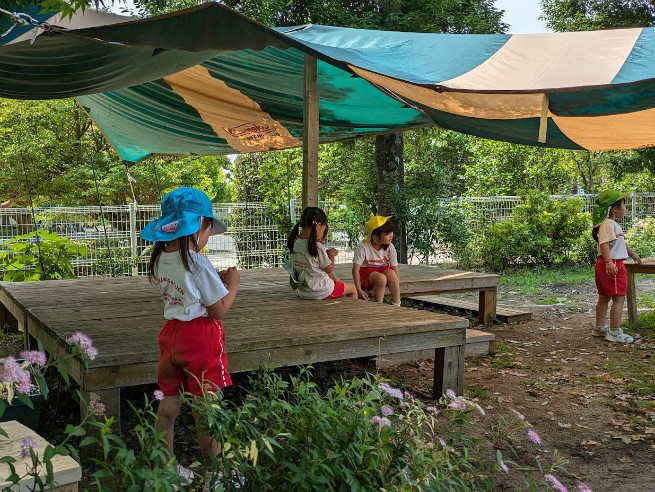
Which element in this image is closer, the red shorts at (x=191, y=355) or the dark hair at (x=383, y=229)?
the red shorts at (x=191, y=355)

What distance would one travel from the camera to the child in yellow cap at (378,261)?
5871mm

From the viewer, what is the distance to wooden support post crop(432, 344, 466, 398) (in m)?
4.40

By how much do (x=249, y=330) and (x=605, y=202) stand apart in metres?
4.39

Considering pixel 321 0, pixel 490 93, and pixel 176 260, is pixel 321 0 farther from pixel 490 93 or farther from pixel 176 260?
pixel 176 260

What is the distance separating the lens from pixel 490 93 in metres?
4.05

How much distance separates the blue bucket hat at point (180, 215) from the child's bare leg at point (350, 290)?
104 inches

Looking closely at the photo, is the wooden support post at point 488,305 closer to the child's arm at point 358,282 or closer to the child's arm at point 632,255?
the child's arm at point 632,255

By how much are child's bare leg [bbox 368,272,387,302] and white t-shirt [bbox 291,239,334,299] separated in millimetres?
742

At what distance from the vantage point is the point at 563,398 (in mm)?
4711

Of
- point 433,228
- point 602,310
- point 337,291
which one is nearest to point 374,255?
point 337,291

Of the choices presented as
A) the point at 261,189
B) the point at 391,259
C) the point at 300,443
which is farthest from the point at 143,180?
the point at 300,443

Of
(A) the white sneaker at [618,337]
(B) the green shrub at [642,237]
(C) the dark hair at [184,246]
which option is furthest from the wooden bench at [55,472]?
(B) the green shrub at [642,237]

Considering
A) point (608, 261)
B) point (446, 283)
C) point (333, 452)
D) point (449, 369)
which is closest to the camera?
point (333, 452)

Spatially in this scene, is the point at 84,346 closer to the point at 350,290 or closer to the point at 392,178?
the point at 350,290
